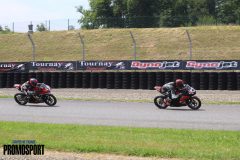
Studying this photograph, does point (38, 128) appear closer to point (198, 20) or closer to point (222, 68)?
point (222, 68)

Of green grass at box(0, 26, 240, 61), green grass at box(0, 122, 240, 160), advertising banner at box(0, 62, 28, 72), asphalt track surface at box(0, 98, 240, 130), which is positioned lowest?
green grass at box(0, 122, 240, 160)

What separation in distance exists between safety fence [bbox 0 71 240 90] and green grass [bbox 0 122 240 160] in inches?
473

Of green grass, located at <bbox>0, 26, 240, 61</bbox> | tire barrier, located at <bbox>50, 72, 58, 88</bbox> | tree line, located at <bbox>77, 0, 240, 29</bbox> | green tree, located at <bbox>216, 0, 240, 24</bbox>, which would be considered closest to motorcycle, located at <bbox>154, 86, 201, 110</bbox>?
tire barrier, located at <bbox>50, 72, 58, 88</bbox>

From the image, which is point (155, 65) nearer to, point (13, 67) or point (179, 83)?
point (13, 67)

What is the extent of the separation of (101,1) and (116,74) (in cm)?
5210

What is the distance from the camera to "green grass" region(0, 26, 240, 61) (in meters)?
43.1

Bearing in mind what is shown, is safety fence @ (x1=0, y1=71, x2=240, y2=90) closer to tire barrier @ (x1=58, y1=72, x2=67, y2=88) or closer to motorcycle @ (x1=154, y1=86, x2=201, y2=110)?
tire barrier @ (x1=58, y1=72, x2=67, y2=88)

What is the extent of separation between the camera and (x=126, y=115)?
52.5 feet

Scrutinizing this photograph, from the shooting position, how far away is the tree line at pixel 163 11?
6092 centimetres

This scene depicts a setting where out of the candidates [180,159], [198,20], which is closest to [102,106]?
[180,159]

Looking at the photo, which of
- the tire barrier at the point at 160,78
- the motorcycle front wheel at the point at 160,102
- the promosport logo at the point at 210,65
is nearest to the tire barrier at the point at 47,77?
the tire barrier at the point at 160,78

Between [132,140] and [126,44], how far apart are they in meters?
36.7

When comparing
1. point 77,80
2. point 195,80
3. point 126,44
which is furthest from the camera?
point 126,44

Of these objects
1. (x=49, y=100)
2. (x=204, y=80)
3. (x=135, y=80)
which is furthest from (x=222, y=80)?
(x=49, y=100)
